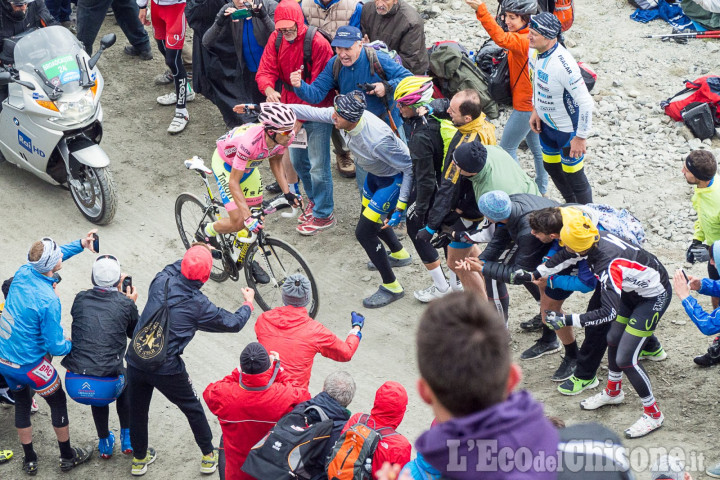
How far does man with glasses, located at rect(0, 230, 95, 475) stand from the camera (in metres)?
5.80

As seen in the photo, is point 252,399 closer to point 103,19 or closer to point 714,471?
point 714,471

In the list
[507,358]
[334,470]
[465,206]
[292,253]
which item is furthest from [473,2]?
[507,358]

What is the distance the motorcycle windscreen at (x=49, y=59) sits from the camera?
8.16 m

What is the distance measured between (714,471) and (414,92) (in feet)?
12.0

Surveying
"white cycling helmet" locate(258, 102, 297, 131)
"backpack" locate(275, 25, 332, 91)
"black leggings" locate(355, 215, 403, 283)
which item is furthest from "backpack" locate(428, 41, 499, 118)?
"white cycling helmet" locate(258, 102, 297, 131)

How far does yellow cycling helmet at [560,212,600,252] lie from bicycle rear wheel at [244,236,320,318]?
247cm

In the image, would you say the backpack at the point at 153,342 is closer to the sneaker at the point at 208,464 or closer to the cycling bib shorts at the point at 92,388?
the cycling bib shorts at the point at 92,388

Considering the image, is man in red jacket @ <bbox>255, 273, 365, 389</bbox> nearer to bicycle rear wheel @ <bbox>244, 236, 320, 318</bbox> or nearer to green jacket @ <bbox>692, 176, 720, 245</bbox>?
bicycle rear wheel @ <bbox>244, 236, 320, 318</bbox>

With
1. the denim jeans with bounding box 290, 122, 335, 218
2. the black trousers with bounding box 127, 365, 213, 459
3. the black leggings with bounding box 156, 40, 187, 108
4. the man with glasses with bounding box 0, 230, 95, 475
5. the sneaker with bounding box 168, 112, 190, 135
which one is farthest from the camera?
the sneaker with bounding box 168, 112, 190, 135

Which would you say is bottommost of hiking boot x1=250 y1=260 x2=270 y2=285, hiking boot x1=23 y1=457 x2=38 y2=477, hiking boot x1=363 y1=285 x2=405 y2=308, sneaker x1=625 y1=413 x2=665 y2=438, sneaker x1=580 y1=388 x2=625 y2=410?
hiking boot x1=23 y1=457 x2=38 y2=477

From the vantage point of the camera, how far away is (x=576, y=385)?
6332 mm

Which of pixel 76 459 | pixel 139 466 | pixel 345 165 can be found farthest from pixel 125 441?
pixel 345 165

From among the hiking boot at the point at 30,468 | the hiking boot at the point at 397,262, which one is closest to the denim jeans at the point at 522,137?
the hiking boot at the point at 397,262

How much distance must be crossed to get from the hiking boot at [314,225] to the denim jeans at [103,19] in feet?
12.5
